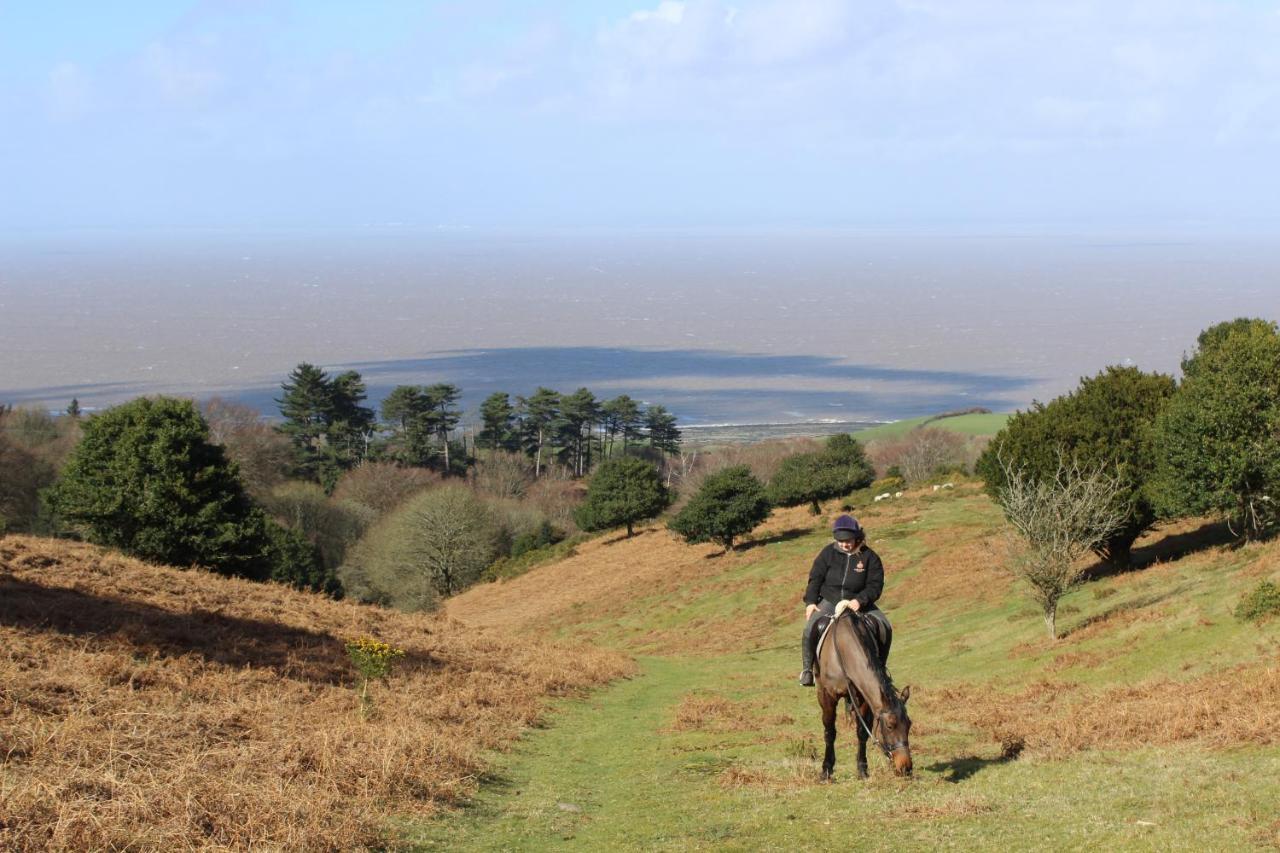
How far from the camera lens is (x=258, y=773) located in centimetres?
1169

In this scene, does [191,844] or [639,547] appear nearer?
[191,844]

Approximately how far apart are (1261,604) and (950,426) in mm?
108562

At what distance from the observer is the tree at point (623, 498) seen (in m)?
75.3

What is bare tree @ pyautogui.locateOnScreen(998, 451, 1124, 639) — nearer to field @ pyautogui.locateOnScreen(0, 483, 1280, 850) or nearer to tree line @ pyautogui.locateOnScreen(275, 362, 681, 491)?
field @ pyautogui.locateOnScreen(0, 483, 1280, 850)

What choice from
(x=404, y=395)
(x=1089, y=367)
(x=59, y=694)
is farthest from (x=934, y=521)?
(x=1089, y=367)

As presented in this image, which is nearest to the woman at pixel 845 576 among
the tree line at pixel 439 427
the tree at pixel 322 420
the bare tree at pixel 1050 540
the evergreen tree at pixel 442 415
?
the bare tree at pixel 1050 540

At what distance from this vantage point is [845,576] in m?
12.8

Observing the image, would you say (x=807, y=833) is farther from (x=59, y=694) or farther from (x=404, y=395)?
(x=404, y=395)

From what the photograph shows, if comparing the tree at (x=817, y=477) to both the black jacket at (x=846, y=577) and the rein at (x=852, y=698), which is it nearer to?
the black jacket at (x=846, y=577)

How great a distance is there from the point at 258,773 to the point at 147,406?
3305 centimetres

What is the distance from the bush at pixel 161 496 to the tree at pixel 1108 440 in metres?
27.9

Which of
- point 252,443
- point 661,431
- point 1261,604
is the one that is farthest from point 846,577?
point 661,431

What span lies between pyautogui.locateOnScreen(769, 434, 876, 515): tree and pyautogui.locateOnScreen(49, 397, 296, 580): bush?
40.7 m

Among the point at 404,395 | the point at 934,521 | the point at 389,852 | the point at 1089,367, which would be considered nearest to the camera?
the point at 389,852
